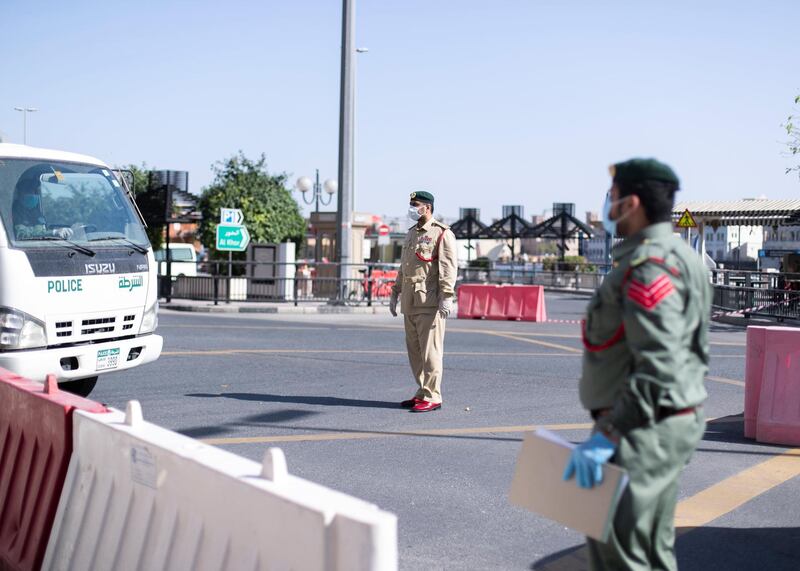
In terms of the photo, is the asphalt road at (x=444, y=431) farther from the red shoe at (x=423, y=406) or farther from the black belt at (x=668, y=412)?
the black belt at (x=668, y=412)

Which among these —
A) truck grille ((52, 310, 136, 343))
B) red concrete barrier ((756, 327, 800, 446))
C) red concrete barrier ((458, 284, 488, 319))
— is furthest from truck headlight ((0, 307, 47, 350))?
red concrete barrier ((458, 284, 488, 319))

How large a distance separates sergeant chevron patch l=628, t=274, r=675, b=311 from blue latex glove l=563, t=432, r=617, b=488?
0.46 m

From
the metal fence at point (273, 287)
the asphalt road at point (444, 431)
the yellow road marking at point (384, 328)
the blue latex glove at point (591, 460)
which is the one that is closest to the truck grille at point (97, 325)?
the asphalt road at point (444, 431)

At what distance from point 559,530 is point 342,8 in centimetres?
2185

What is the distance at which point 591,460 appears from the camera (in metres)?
3.23

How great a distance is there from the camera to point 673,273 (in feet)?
10.9

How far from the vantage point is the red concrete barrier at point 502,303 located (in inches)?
914

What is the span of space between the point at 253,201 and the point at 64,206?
1184 inches

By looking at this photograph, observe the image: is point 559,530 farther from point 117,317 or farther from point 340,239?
point 340,239

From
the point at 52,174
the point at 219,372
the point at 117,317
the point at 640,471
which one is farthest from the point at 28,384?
the point at 219,372

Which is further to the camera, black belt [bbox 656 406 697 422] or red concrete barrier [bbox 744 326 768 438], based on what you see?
red concrete barrier [bbox 744 326 768 438]

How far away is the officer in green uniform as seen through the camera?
3.26 meters

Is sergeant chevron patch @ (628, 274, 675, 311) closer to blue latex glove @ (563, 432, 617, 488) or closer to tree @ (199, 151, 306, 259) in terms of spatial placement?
blue latex glove @ (563, 432, 617, 488)

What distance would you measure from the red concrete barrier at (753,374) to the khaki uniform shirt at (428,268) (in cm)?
267
